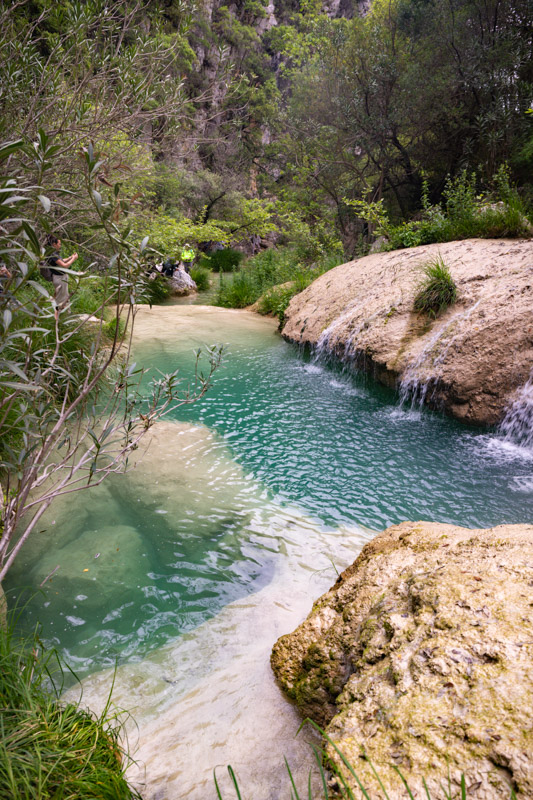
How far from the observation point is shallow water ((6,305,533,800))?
1918 millimetres

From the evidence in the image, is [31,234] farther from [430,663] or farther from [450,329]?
[450,329]

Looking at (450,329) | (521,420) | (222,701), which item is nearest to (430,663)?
(222,701)

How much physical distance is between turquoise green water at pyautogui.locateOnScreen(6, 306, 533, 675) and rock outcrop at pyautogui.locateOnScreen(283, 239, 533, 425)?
1.51ft

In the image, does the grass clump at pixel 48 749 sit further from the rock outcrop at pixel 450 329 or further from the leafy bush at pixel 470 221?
the leafy bush at pixel 470 221

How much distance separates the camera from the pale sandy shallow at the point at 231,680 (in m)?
1.58

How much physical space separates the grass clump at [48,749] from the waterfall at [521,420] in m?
4.70

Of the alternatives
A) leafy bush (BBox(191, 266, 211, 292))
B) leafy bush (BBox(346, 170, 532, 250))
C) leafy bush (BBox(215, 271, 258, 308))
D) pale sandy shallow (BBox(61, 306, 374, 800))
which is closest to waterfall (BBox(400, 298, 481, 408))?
leafy bush (BBox(346, 170, 532, 250))

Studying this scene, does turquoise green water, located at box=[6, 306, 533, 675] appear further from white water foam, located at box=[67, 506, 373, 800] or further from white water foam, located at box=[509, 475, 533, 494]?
white water foam, located at box=[67, 506, 373, 800]

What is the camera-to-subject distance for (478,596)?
1439mm

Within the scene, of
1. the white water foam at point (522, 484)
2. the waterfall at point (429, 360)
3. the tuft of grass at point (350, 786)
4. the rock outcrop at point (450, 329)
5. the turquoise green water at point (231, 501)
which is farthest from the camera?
the waterfall at point (429, 360)

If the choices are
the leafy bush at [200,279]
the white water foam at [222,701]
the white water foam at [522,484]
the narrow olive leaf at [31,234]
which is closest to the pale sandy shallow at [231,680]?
the white water foam at [222,701]

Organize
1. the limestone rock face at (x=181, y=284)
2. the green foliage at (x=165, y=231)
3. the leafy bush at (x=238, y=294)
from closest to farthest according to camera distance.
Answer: the green foliage at (x=165, y=231)
the leafy bush at (x=238, y=294)
the limestone rock face at (x=181, y=284)

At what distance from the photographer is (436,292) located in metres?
6.21

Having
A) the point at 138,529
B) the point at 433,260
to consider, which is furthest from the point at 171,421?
the point at 433,260
